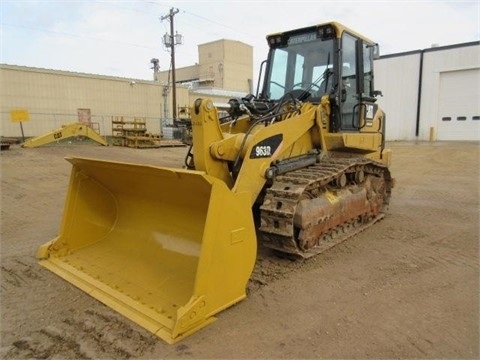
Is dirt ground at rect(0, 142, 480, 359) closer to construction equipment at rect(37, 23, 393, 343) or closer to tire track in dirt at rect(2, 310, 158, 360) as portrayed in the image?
→ tire track in dirt at rect(2, 310, 158, 360)

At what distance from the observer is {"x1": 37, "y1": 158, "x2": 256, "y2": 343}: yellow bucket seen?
3.19m

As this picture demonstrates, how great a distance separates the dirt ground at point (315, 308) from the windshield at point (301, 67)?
2303mm

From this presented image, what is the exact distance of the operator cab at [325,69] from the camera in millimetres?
5398

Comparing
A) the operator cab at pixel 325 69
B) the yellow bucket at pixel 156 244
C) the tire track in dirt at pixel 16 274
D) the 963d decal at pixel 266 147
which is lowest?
the tire track in dirt at pixel 16 274

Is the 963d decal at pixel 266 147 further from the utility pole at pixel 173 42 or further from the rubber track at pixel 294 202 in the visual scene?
the utility pole at pixel 173 42

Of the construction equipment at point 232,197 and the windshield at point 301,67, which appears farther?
the windshield at point 301,67

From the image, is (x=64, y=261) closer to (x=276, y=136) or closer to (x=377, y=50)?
(x=276, y=136)

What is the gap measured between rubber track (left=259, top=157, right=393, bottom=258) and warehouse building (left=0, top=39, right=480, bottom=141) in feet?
52.8

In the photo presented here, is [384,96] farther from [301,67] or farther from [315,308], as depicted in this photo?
[315,308]

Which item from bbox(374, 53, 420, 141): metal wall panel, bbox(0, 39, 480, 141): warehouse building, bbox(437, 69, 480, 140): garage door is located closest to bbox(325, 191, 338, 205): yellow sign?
bbox(0, 39, 480, 141): warehouse building

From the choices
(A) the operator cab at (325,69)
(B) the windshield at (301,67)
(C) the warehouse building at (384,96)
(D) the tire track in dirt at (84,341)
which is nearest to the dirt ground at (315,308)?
(D) the tire track in dirt at (84,341)

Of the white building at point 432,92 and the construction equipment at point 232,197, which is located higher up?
the white building at point 432,92

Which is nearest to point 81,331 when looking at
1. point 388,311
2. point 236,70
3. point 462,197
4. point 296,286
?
point 296,286

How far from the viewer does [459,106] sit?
19141 mm
